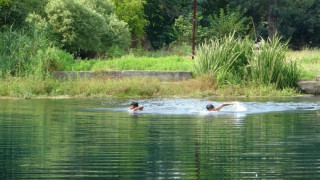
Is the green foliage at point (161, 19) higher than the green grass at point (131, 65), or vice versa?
the green foliage at point (161, 19)

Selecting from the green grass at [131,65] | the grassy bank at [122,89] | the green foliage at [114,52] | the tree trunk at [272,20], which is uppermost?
the tree trunk at [272,20]

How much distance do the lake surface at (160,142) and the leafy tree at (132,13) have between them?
29.7 meters

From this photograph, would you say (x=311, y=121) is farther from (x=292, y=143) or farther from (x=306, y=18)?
(x=306, y=18)

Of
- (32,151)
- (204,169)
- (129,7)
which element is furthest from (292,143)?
(129,7)

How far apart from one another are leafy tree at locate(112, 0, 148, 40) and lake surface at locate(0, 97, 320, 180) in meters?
29.7

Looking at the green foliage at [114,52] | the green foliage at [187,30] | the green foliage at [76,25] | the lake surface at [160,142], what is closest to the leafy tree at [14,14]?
the green foliage at [76,25]

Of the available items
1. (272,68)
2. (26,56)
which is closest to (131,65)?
(26,56)

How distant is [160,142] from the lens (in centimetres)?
1568

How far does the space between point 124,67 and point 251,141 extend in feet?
64.7

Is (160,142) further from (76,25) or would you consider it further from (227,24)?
(227,24)

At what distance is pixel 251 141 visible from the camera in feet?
52.3

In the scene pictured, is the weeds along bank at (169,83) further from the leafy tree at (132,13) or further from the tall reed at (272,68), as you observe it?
the leafy tree at (132,13)

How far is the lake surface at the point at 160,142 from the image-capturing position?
480 inches

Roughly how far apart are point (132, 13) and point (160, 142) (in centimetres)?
4079
